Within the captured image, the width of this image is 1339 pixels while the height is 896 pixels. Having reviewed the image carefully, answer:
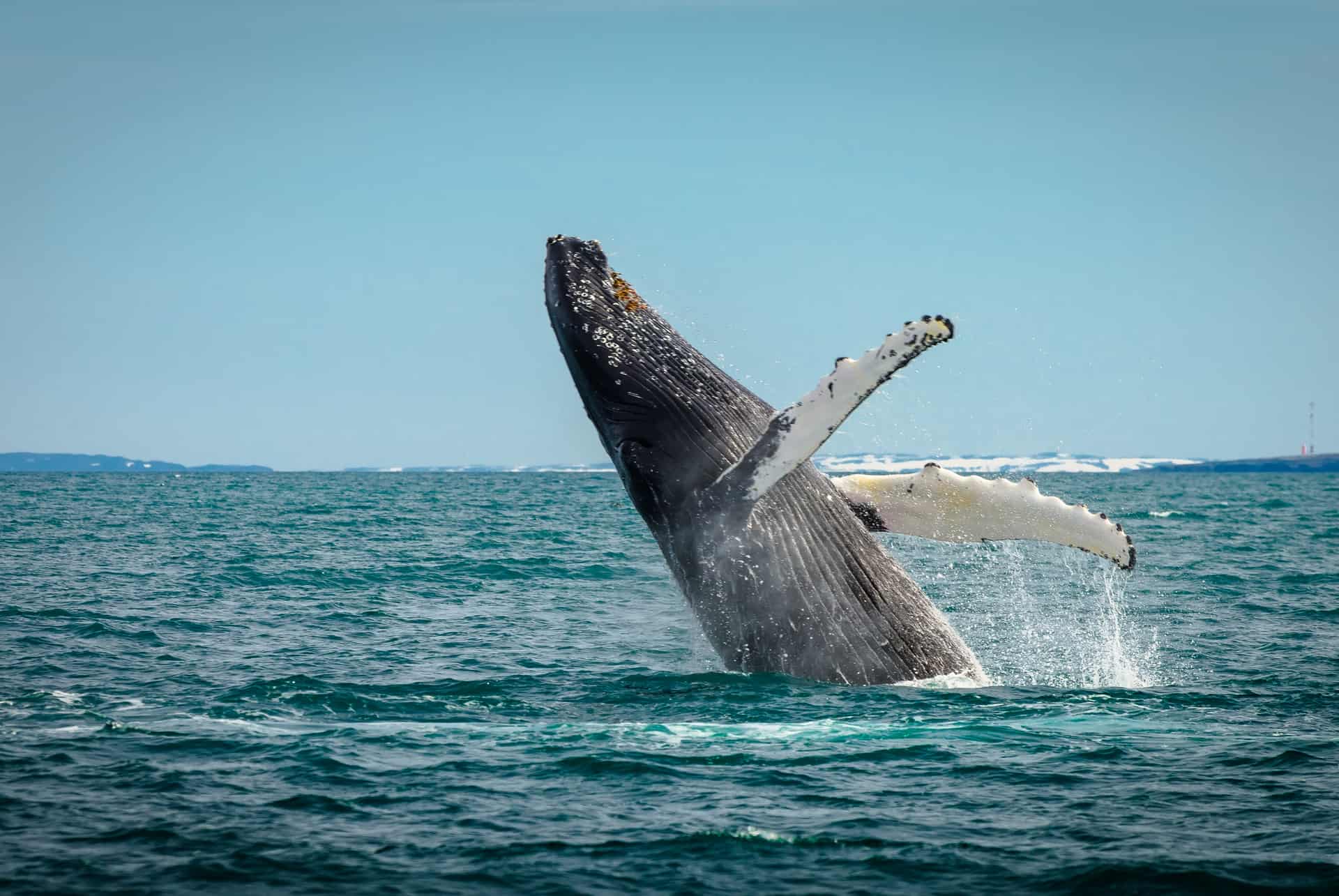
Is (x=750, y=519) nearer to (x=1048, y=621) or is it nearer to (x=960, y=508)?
(x=960, y=508)

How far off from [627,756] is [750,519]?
205 centimetres

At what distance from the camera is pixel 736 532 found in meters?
9.14

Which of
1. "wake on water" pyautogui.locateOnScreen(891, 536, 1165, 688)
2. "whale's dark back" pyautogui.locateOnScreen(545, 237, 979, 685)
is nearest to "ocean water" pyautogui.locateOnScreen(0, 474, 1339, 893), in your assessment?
"wake on water" pyautogui.locateOnScreen(891, 536, 1165, 688)

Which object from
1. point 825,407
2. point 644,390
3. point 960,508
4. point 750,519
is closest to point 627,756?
point 750,519

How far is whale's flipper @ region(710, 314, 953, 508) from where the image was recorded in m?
7.79

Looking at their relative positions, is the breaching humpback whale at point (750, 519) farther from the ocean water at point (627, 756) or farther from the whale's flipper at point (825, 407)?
the ocean water at point (627, 756)

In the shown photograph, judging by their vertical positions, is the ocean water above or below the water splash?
below

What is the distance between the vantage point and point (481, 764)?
7.87m

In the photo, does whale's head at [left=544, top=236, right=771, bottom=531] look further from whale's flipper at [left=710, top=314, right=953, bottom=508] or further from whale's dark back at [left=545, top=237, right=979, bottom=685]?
whale's flipper at [left=710, top=314, right=953, bottom=508]

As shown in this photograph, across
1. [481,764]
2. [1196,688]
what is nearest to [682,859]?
[481,764]

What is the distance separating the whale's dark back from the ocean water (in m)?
0.30

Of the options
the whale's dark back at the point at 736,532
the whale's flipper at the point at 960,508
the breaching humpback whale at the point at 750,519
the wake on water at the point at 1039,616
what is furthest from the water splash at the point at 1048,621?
the whale's dark back at the point at 736,532

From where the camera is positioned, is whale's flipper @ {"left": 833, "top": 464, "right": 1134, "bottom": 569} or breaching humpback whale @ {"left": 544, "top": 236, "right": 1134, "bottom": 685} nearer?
breaching humpback whale @ {"left": 544, "top": 236, "right": 1134, "bottom": 685}

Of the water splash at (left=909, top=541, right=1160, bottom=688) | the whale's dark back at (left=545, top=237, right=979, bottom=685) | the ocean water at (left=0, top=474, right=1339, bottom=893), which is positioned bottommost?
the ocean water at (left=0, top=474, right=1339, bottom=893)
